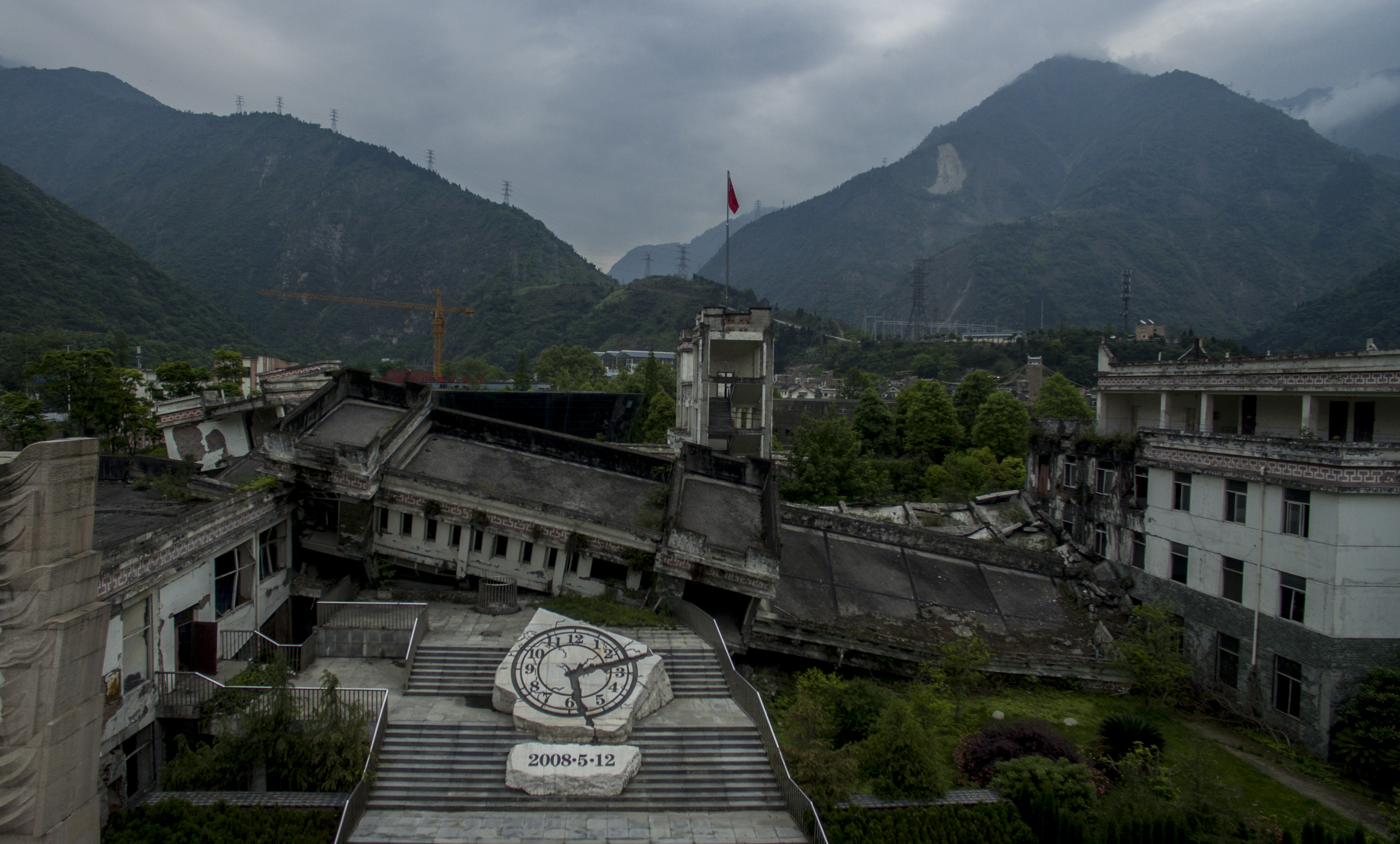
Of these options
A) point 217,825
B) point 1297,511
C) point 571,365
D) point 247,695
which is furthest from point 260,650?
point 571,365

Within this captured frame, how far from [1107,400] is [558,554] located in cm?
2896

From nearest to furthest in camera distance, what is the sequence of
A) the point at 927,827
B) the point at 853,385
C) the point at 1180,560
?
the point at 927,827 < the point at 1180,560 < the point at 853,385

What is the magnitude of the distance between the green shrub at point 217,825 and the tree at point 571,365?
315 feet

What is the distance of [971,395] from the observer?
7044 centimetres

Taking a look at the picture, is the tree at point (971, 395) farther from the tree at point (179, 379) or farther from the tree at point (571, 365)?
the tree at point (179, 379)

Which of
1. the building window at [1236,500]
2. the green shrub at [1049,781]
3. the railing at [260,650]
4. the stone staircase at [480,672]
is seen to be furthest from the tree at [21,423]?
the building window at [1236,500]

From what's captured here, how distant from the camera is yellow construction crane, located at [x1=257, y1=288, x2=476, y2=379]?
436 feet

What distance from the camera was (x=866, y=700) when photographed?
19.5 metres

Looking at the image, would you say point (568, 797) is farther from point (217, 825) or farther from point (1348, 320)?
point (1348, 320)

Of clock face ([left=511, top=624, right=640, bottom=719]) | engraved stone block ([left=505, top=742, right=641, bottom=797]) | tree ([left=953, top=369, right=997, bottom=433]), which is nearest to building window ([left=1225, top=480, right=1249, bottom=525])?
clock face ([left=511, top=624, right=640, bottom=719])

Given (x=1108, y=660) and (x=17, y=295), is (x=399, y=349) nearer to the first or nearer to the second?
(x=17, y=295)

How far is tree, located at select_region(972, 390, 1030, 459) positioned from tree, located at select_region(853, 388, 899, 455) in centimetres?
668

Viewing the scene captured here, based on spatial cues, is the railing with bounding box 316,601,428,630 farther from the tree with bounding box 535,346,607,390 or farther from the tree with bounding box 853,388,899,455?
the tree with bounding box 535,346,607,390

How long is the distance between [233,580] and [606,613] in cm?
1114
